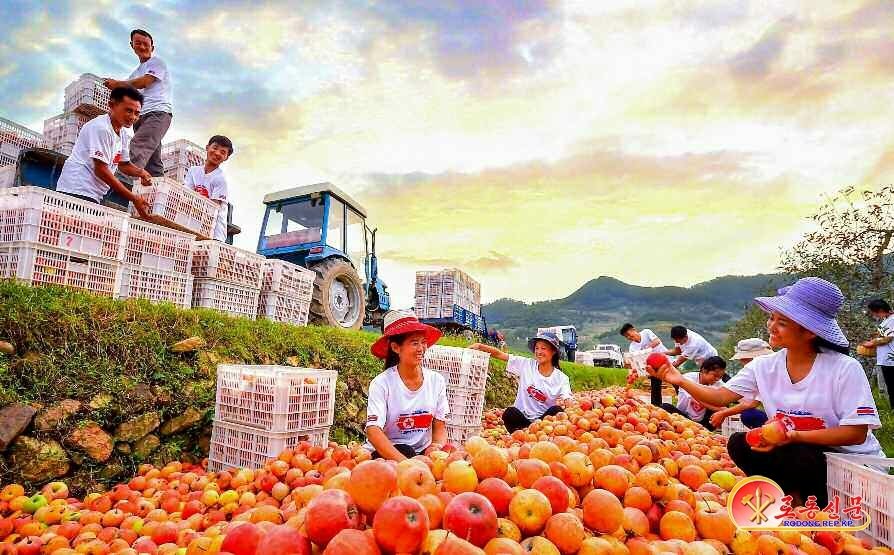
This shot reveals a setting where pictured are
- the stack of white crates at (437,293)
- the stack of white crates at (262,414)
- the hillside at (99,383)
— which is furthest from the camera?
the stack of white crates at (437,293)

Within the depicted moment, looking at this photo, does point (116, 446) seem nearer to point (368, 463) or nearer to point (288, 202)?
point (368, 463)

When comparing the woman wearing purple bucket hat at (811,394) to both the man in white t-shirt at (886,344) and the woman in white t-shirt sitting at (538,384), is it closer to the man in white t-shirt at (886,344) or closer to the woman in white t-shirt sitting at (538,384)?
the woman in white t-shirt sitting at (538,384)

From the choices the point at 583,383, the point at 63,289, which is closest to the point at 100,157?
the point at 63,289

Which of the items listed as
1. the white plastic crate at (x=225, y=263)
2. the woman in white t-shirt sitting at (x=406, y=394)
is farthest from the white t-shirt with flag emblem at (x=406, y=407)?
the white plastic crate at (x=225, y=263)

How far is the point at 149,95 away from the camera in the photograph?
7.48m

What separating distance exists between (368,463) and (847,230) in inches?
818

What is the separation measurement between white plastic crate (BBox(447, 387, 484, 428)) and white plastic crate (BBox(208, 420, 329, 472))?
212 centimetres

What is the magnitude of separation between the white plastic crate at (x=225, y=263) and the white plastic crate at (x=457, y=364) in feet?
10.2

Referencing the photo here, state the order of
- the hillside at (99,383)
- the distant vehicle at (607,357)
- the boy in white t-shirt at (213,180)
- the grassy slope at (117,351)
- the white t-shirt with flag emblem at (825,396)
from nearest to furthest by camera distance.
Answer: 1. the white t-shirt with flag emblem at (825,396)
2. the hillside at (99,383)
3. the grassy slope at (117,351)
4. the boy in white t-shirt at (213,180)
5. the distant vehicle at (607,357)

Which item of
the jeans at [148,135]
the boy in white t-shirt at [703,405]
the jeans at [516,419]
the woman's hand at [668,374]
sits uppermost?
the jeans at [148,135]

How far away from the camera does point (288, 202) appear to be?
12.8 meters

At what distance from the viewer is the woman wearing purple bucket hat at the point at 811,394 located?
316cm

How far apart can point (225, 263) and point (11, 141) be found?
4266 millimetres

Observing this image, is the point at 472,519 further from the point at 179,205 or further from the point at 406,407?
the point at 179,205
